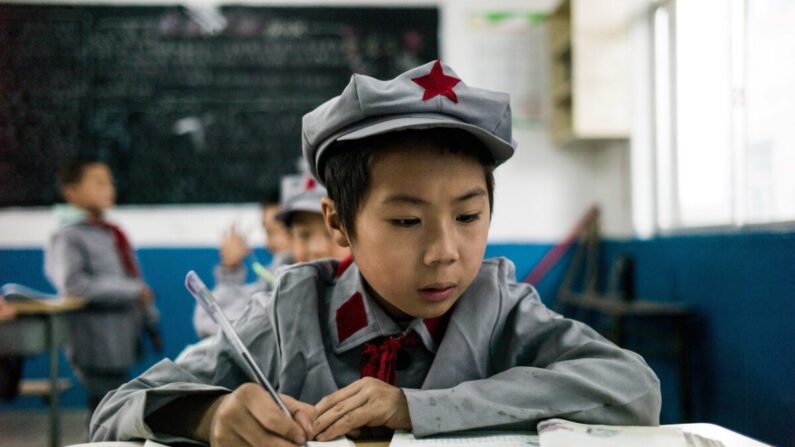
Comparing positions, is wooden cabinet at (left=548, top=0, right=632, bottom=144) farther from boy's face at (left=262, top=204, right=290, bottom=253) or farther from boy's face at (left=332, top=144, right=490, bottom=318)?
boy's face at (left=332, top=144, right=490, bottom=318)

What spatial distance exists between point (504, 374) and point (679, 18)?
10.6ft

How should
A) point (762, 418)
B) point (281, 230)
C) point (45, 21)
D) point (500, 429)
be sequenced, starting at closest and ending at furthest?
1. point (500, 429)
2. point (762, 418)
3. point (281, 230)
4. point (45, 21)

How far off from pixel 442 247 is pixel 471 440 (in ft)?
0.70

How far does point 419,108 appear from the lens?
822 mm

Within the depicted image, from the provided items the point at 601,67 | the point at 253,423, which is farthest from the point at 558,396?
the point at 601,67

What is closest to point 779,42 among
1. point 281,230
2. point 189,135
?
point 281,230

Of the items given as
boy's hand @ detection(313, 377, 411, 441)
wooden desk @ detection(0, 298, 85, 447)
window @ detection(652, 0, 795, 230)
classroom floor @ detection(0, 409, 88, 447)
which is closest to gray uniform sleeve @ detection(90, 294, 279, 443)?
boy's hand @ detection(313, 377, 411, 441)

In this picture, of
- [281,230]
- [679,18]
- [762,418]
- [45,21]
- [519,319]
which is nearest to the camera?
[519,319]

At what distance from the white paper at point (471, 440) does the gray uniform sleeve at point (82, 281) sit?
9.05 feet

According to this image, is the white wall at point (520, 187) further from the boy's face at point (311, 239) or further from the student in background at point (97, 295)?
the boy's face at point (311, 239)

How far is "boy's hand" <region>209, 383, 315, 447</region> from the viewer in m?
0.68

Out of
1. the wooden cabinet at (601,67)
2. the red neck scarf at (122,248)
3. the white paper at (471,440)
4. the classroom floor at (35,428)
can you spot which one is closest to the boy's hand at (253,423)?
the white paper at (471,440)

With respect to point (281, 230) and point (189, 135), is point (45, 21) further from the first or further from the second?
point (281, 230)

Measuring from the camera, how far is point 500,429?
30.6 inches
